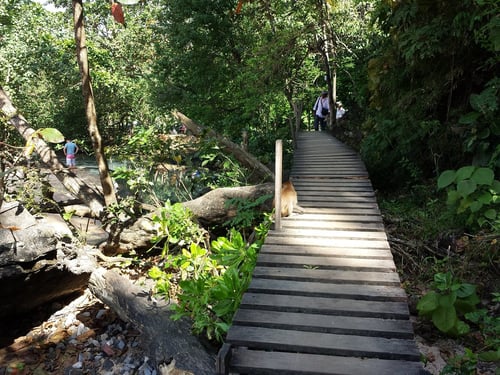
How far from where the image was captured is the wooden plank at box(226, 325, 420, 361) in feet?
9.73

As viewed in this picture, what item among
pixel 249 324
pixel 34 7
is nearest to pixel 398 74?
pixel 249 324

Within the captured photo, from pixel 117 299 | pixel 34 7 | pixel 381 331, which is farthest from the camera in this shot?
pixel 34 7

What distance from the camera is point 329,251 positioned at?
15.0ft

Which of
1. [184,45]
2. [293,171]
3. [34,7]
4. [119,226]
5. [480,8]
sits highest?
[34,7]

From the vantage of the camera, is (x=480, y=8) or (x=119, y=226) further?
(x=119, y=226)

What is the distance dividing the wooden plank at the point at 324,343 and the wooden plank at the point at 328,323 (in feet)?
0.16

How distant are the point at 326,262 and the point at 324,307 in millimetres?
854

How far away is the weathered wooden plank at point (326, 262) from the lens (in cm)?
416

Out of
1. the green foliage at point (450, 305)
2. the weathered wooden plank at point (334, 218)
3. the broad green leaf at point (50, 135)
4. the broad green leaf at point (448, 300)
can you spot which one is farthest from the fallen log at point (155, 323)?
the broad green leaf at point (448, 300)

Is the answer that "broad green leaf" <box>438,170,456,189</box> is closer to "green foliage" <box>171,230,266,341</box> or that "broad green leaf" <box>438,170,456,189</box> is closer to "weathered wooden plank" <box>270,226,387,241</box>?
"weathered wooden plank" <box>270,226,387,241</box>

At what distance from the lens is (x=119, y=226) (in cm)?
724

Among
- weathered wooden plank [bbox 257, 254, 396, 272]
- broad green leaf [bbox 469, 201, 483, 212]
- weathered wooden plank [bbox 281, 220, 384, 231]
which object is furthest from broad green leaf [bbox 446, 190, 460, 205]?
weathered wooden plank [bbox 257, 254, 396, 272]

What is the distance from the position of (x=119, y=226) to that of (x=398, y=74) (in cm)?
609

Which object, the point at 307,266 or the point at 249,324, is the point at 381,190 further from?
the point at 249,324
